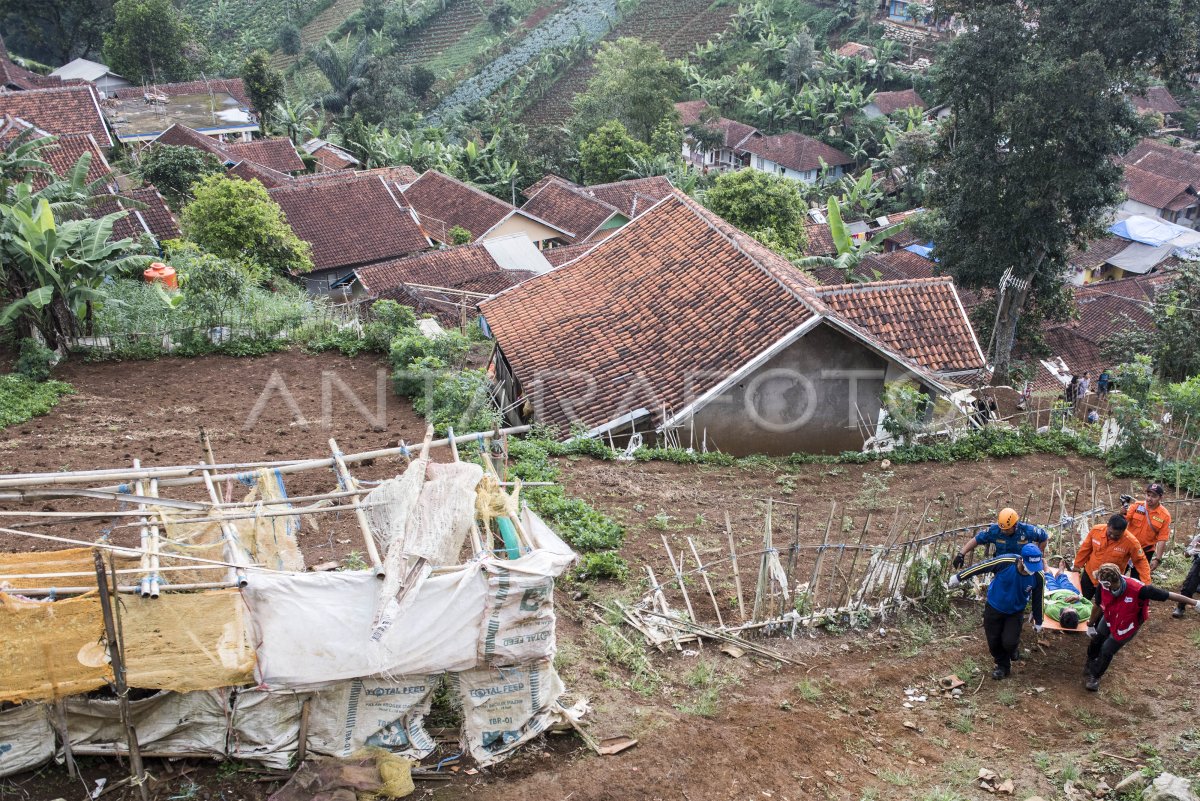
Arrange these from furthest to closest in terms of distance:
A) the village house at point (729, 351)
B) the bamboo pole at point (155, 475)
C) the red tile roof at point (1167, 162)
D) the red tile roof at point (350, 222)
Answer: the red tile roof at point (1167, 162) → the red tile roof at point (350, 222) → the village house at point (729, 351) → the bamboo pole at point (155, 475)

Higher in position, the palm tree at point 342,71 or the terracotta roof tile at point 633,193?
the palm tree at point 342,71

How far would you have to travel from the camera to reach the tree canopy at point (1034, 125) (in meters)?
17.0

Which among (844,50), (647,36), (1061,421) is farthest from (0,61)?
(1061,421)

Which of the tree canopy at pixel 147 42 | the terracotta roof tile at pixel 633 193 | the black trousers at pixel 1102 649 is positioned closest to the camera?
the black trousers at pixel 1102 649

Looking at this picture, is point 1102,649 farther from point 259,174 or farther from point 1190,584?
point 259,174

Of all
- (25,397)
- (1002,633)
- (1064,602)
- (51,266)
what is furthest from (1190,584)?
(51,266)

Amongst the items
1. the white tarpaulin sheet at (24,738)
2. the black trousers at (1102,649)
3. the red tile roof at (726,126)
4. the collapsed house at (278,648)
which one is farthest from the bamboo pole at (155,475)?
the red tile roof at (726,126)

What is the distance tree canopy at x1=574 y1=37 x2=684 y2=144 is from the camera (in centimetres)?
3762

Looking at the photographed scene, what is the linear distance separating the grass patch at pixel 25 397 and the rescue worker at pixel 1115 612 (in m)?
10.9

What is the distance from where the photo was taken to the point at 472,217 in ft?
97.1

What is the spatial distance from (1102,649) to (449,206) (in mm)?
26208

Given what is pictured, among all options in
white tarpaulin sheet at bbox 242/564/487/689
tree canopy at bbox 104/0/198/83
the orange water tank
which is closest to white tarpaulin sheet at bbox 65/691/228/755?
white tarpaulin sheet at bbox 242/564/487/689

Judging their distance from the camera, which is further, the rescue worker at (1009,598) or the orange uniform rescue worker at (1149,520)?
the orange uniform rescue worker at (1149,520)

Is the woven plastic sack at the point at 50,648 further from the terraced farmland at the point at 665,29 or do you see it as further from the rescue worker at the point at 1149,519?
the terraced farmland at the point at 665,29
